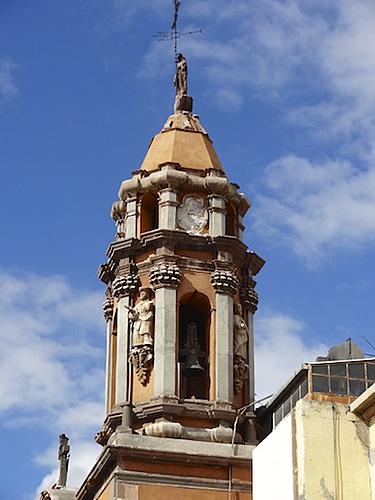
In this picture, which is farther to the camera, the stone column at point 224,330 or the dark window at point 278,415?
the stone column at point 224,330

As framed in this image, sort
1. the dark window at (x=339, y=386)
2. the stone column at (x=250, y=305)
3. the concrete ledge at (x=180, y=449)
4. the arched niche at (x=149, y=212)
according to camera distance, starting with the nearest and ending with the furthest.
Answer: the dark window at (x=339, y=386)
the concrete ledge at (x=180, y=449)
the stone column at (x=250, y=305)
the arched niche at (x=149, y=212)

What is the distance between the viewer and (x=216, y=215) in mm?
29703

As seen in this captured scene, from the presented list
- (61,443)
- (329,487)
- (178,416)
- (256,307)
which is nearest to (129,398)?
(178,416)

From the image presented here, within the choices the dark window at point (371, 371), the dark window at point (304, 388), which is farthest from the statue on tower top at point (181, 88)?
the dark window at point (371, 371)

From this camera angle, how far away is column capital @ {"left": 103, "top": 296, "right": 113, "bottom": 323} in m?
30.2

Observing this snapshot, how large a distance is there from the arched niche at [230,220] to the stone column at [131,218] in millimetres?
1982

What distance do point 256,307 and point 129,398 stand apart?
12.2 feet

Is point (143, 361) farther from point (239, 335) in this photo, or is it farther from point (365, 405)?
point (365, 405)

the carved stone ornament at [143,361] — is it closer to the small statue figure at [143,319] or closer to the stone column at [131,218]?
the small statue figure at [143,319]

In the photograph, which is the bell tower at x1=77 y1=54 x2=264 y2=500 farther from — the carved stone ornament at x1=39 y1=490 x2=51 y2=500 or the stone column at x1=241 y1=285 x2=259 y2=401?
the carved stone ornament at x1=39 y1=490 x2=51 y2=500

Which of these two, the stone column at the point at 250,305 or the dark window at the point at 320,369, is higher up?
the stone column at the point at 250,305

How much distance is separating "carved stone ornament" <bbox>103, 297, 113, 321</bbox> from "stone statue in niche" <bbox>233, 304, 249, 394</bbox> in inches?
110

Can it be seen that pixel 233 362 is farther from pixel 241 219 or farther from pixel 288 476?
pixel 288 476

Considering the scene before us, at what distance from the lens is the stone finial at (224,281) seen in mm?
28859
